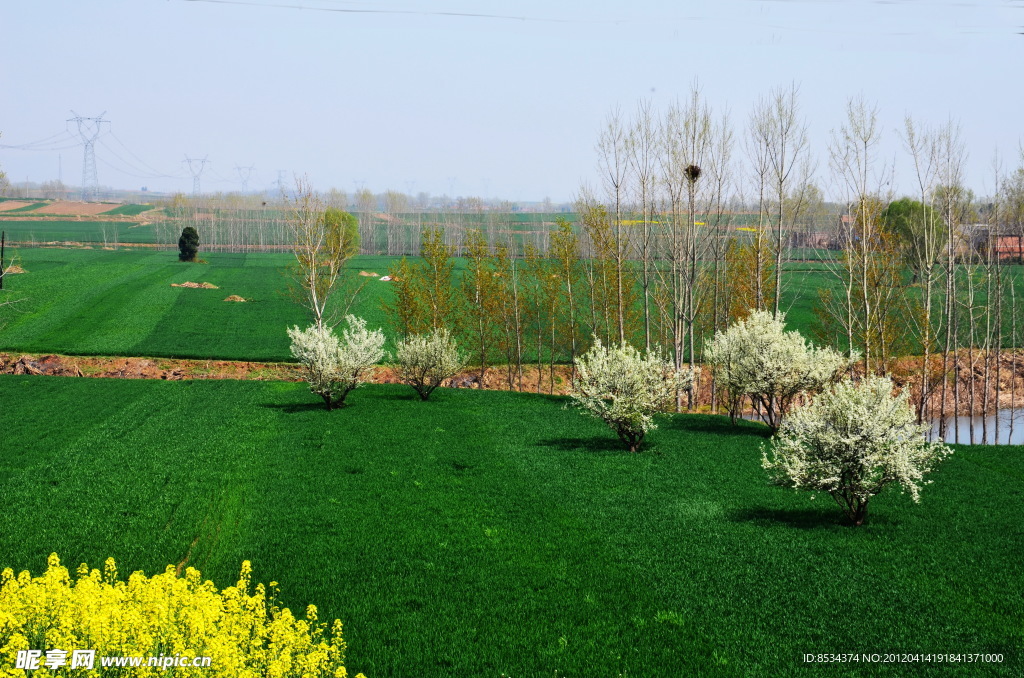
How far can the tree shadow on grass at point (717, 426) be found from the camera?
2959 cm

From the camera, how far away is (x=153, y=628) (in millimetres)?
9312

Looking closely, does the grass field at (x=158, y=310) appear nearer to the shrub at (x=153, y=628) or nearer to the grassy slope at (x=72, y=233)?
the shrub at (x=153, y=628)

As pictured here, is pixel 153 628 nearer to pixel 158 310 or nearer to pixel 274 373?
pixel 274 373

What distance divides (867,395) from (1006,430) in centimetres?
4023

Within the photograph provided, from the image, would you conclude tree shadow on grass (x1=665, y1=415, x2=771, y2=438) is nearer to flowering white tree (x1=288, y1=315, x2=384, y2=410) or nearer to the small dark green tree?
flowering white tree (x1=288, y1=315, x2=384, y2=410)

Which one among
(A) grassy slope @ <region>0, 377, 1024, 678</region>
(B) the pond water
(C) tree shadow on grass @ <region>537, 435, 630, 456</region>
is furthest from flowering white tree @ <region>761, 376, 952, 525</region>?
(B) the pond water

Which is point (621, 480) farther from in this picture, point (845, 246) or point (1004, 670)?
point (845, 246)

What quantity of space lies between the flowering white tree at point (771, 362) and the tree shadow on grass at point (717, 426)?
4.30ft

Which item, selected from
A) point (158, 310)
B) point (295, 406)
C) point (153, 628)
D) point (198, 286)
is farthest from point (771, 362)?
point (198, 286)

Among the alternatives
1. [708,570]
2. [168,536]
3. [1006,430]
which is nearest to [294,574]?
[168,536]

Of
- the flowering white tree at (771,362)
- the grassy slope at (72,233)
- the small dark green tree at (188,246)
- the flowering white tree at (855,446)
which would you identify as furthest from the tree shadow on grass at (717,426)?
the grassy slope at (72,233)

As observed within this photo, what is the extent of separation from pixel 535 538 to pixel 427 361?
19343 mm

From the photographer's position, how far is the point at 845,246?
39.8 metres

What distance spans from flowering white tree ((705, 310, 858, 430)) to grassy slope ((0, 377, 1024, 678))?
2196 mm
